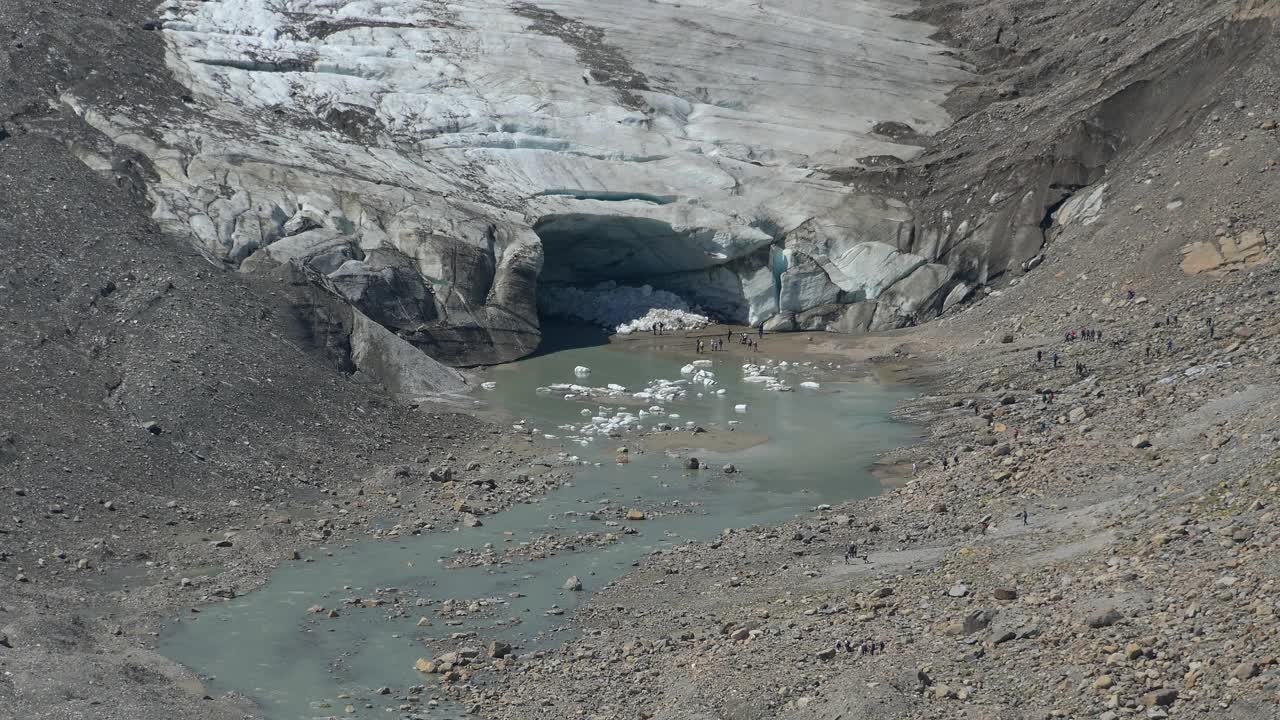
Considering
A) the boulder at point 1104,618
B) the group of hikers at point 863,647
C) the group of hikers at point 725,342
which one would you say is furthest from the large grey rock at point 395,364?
the boulder at point 1104,618

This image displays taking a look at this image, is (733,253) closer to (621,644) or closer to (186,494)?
(186,494)

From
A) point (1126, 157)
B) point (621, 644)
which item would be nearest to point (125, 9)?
point (1126, 157)

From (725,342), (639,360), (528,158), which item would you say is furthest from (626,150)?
(639,360)

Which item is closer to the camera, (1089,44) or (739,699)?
(739,699)

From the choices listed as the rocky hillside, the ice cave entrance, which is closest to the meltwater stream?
the rocky hillside

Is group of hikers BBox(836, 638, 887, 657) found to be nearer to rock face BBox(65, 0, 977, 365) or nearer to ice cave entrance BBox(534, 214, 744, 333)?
rock face BBox(65, 0, 977, 365)

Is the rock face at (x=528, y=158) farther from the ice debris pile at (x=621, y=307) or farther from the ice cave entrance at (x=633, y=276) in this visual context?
the ice debris pile at (x=621, y=307)

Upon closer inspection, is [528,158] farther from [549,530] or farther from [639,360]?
[549,530]
